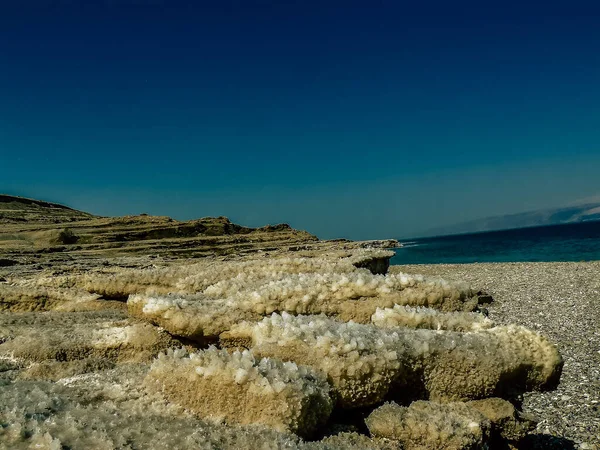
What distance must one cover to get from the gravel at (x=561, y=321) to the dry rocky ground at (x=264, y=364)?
1725mm

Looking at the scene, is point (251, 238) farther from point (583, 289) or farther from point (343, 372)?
point (343, 372)

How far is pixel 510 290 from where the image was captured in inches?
1091

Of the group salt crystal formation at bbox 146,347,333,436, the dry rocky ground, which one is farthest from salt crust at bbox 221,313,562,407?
salt crystal formation at bbox 146,347,333,436

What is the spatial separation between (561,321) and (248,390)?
1988cm

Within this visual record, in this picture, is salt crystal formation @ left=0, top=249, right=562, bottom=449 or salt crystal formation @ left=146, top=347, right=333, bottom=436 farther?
salt crystal formation @ left=146, top=347, right=333, bottom=436

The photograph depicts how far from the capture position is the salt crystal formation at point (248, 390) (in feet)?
9.68

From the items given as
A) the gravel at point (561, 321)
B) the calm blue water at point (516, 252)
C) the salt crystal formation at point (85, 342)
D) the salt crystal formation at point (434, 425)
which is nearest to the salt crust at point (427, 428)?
the salt crystal formation at point (434, 425)

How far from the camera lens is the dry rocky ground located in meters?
2.89

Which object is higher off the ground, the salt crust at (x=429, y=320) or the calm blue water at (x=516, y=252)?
the salt crust at (x=429, y=320)

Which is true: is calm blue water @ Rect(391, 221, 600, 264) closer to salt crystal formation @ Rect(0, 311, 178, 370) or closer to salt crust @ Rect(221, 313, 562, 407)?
salt crust @ Rect(221, 313, 562, 407)

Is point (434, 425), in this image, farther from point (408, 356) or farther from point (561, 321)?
point (561, 321)

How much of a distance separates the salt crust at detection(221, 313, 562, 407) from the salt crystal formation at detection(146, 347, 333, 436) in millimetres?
296

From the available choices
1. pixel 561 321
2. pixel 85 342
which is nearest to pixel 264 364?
pixel 85 342

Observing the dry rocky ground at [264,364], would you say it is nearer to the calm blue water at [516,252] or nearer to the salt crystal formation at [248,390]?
the salt crystal formation at [248,390]
